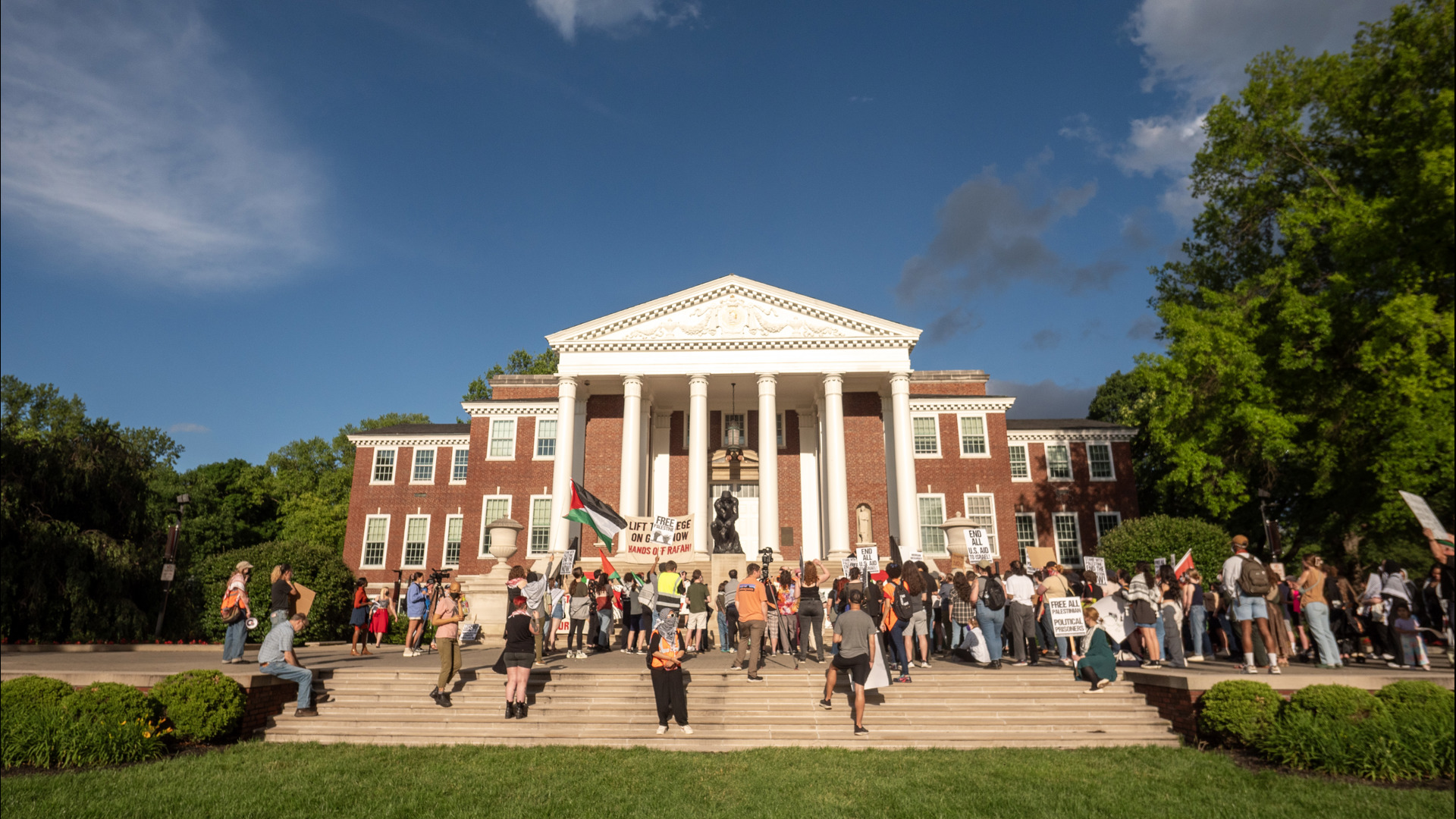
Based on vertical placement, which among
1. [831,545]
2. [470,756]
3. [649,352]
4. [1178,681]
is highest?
[649,352]

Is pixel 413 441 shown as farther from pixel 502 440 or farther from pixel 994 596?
pixel 994 596

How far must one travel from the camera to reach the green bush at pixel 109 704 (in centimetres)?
969

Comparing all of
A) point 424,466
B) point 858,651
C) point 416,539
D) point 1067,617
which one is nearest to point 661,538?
point 858,651

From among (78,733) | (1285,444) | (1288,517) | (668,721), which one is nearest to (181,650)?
(78,733)

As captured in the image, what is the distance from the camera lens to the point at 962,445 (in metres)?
40.1

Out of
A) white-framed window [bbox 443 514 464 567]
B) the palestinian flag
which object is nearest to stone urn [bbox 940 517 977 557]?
the palestinian flag

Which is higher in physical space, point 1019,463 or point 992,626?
point 1019,463

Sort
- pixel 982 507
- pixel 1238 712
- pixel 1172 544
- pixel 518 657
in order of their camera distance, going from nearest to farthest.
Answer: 1. pixel 1238 712
2. pixel 518 657
3. pixel 1172 544
4. pixel 982 507

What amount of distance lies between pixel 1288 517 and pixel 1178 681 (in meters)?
31.6

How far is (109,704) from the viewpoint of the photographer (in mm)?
9852

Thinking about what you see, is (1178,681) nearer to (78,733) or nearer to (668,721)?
(668,721)

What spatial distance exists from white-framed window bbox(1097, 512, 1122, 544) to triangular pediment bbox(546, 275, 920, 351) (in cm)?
1469

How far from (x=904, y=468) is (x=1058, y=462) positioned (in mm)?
12400

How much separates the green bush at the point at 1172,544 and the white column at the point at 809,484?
12.9 meters
